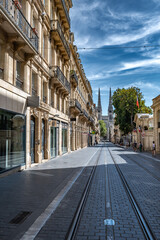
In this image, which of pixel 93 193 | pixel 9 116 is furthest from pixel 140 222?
pixel 9 116

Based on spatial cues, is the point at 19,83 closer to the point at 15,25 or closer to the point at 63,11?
the point at 15,25

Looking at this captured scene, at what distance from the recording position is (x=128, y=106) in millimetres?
50438

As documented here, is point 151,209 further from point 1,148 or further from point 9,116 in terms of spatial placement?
point 9,116

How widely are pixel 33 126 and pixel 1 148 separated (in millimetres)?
4794

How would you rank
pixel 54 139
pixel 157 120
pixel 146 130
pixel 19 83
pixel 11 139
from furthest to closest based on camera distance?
pixel 146 130 → pixel 157 120 → pixel 54 139 → pixel 19 83 → pixel 11 139

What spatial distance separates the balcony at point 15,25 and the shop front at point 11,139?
11.5 ft

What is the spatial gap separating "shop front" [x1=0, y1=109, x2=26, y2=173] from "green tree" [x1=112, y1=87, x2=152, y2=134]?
3839 cm

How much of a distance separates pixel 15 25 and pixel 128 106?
42.7 meters

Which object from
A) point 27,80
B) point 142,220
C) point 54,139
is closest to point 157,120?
point 54,139

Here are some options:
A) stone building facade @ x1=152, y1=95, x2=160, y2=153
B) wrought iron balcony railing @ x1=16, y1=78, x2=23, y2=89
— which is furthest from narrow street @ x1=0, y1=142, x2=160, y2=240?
stone building facade @ x1=152, y1=95, x2=160, y2=153

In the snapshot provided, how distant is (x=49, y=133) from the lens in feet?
58.7

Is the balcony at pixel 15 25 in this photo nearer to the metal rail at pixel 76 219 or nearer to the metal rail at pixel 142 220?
the metal rail at pixel 76 219

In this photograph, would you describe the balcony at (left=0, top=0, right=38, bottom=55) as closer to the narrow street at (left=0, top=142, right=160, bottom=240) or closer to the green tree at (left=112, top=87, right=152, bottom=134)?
the narrow street at (left=0, top=142, right=160, bottom=240)

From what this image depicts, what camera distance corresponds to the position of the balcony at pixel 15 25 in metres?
9.30
